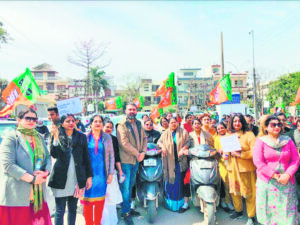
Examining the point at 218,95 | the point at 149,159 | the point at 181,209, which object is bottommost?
the point at 181,209

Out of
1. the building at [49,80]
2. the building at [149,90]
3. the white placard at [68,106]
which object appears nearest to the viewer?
the white placard at [68,106]

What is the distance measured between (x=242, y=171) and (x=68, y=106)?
2691mm

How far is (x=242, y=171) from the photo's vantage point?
3529 mm

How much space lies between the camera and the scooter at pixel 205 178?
11.2 ft

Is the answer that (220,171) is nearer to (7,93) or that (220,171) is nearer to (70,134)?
(70,134)

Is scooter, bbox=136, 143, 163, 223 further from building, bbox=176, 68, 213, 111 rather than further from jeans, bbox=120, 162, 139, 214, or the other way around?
building, bbox=176, 68, 213, 111

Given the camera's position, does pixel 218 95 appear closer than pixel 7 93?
No

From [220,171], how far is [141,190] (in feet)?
4.62

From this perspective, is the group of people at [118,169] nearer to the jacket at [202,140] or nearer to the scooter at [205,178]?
the jacket at [202,140]

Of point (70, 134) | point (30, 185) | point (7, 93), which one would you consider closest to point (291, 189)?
point (70, 134)

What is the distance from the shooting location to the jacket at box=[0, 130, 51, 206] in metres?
2.45

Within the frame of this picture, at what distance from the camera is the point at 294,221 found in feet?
9.94

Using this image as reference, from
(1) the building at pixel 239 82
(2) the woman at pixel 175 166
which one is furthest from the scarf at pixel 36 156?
(1) the building at pixel 239 82

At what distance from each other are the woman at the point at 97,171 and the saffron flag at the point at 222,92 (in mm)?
5811
